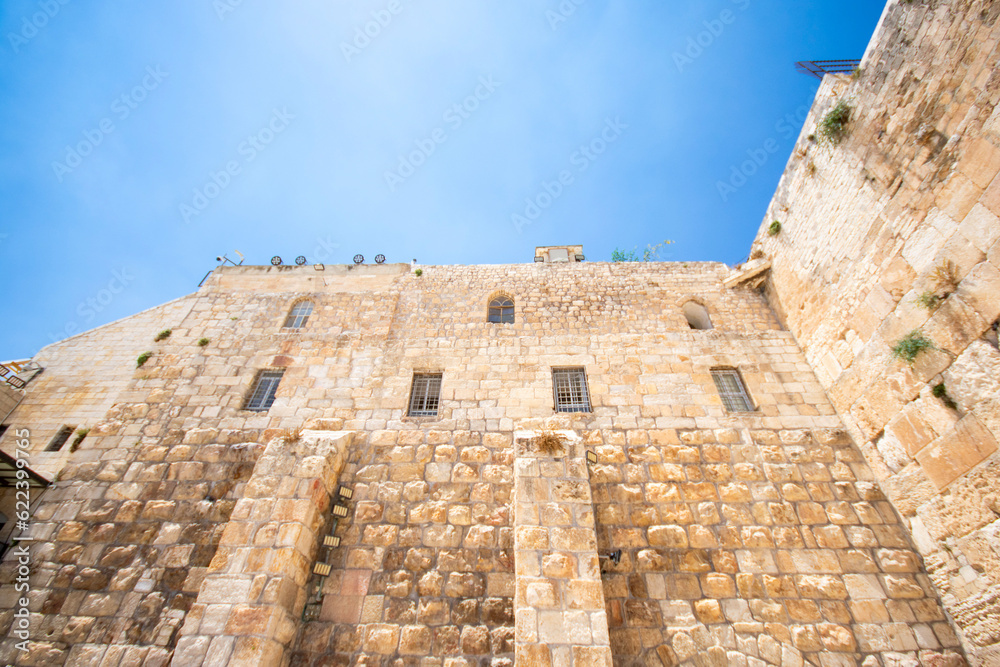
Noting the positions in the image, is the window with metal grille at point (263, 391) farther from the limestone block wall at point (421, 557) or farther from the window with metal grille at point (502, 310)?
the window with metal grille at point (502, 310)

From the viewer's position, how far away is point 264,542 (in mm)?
4742

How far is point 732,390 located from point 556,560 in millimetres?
4767

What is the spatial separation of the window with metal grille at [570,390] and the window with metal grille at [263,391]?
5249mm

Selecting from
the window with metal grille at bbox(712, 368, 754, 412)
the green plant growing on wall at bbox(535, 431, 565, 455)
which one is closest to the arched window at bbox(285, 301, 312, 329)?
the green plant growing on wall at bbox(535, 431, 565, 455)

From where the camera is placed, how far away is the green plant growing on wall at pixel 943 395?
4.72 metres

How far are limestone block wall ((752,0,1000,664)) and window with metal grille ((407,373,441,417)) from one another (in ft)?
22.6

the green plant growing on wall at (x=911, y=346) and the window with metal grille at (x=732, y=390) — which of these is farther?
the window with metal grille at (x=732, y=390)

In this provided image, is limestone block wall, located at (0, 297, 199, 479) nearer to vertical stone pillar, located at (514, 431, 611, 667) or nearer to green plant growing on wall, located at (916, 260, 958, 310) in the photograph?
vertical stone pillar, located at (514, 431, 611, 667)

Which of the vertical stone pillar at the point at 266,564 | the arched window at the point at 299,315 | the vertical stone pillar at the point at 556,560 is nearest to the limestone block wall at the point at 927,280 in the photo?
the vertical stone pillar at the point at 556,560

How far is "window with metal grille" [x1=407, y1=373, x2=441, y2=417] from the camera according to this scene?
6.88 metres

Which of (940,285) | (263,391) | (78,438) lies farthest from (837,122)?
(78,438)

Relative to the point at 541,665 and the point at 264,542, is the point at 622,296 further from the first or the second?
the point at 264,542

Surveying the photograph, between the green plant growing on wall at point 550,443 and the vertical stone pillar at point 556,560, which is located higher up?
the green plant growing on wall at point 550,443

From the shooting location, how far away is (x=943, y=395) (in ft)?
15.8
